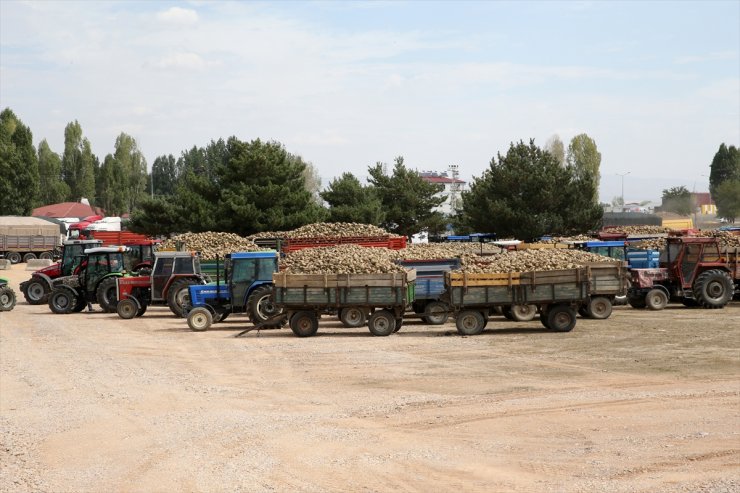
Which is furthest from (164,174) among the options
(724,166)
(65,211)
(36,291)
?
(36,291)

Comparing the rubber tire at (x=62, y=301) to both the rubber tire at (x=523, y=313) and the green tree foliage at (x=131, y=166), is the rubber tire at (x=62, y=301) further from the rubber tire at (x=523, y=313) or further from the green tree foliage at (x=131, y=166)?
the green tree foliage at (x=131, y=166)

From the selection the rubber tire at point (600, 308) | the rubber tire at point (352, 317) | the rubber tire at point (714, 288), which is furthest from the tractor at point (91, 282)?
the rubber tire at point (714, 288)

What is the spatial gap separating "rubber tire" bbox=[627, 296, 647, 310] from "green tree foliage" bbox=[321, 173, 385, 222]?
25120 mm

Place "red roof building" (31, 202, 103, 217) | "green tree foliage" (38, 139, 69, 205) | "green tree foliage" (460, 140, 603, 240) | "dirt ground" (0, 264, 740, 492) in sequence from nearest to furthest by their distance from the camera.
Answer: "dirt ground" (0, 264, 740, 492)
"green tree foliage" (460, 140, 603, 240)
"red roof building" (31, 202, 103, 217)
"green tree foliage" (38, 139, 69, 205)

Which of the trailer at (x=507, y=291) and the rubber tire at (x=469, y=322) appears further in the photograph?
the rubber tire at (x=469, y=322)

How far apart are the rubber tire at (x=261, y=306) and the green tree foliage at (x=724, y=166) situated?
103592 mm

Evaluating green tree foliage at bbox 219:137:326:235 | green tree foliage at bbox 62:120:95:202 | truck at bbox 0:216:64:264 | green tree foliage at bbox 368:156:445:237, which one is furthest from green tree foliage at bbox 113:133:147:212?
green tree foliage at bbox 219:137:326:235

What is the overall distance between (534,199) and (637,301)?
2344 cm

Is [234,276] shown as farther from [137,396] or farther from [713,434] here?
[713,434]

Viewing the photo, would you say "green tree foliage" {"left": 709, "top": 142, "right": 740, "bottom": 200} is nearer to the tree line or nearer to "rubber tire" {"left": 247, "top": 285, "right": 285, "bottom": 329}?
the tree line

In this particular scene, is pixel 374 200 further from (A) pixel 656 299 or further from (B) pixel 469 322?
(B) pixel 469 322

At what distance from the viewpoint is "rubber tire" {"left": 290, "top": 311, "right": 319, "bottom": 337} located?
24469 mm

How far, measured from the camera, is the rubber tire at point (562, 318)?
2445 cm

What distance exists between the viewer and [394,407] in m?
15.5
